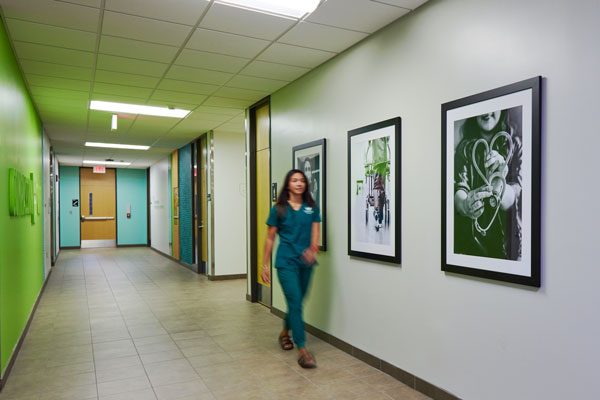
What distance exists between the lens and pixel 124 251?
13.3 metres

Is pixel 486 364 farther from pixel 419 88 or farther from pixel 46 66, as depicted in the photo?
pixel 46 66

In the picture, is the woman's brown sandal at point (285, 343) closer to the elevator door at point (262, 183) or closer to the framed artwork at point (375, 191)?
the framed artwork at point (375, 191)

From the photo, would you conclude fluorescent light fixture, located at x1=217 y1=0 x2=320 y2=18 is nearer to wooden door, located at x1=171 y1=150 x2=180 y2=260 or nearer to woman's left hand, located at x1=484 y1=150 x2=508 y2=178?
woman's left hand, located at x1=484 y1=150 x2=508 y2=178

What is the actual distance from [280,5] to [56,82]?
3.04 m

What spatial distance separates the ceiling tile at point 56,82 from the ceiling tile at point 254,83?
5.34 feet

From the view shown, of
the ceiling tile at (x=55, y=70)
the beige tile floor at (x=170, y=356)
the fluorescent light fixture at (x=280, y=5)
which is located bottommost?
the beige tile floor at (x=170, y=356)

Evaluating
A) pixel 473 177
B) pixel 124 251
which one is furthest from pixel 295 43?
pixel 124 251

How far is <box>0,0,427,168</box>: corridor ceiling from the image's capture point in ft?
9.80

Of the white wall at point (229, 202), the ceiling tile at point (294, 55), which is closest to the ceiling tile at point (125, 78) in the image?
the ceiling tile at point (294, 55)

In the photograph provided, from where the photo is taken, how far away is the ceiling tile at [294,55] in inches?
147

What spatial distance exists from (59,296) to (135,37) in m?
4.72

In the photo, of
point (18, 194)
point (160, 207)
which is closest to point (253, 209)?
point (18, 194)

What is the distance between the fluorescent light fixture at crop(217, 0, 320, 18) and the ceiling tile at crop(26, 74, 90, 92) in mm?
2582

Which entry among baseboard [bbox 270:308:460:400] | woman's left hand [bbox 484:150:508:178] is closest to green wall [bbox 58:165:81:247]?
baseboard [bbox 270:308:460:400]
